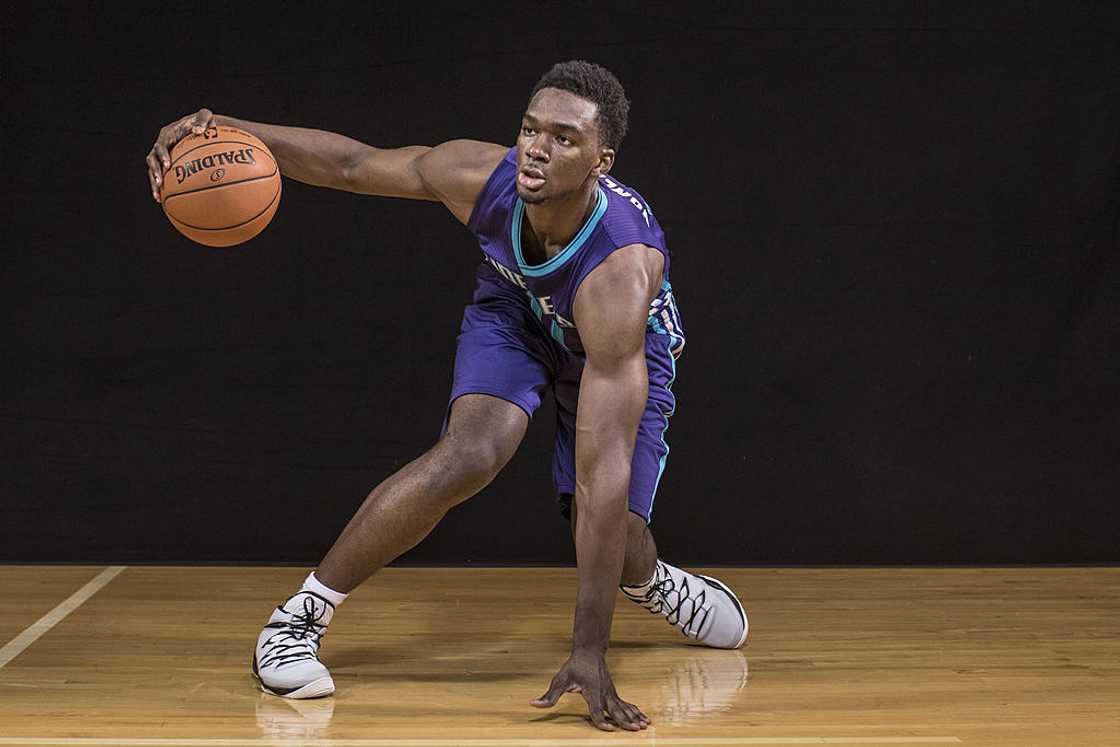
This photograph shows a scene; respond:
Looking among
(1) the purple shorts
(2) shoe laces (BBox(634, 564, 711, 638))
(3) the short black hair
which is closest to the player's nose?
(3) the short black hair

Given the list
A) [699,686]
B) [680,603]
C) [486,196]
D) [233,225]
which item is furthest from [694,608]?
[233,225]

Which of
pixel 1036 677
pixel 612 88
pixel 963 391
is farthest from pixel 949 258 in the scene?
pixel 612 88

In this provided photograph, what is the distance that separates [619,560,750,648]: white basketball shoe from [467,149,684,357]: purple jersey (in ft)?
1.74

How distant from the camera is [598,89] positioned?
2.46m

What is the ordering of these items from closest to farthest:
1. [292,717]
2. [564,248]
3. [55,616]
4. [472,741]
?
[472,741], [292,717], [564,248], [55,616]

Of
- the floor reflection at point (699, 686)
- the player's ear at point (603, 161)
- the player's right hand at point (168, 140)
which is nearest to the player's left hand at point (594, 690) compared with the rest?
the floor reflection at point (699, 686)

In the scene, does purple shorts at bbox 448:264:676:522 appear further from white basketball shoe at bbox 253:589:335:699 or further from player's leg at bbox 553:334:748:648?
white basketball shoe at bbox 253:589:335:699

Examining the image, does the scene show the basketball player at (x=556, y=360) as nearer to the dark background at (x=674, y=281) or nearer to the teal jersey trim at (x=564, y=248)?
the teal jersey trim at (x=564, y=248)

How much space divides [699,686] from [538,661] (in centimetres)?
36

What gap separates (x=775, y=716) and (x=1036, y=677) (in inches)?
24.3

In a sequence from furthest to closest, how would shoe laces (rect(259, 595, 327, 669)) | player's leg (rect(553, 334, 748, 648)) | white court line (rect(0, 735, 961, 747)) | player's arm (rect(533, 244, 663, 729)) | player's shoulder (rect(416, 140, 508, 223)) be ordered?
player's leg (rect(553, 334, 748, 648)) → player's shoulder (rect(416, 140, 508, 223)) → shoe laces (rect(259, 595, 327, 669)) → player's arm (rect(533, 244, 663, 729)) → white court line (rect(0, 735, 961, 747))

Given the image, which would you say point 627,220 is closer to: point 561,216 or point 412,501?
point 561,216

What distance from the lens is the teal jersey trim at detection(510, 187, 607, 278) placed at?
8.20 feet

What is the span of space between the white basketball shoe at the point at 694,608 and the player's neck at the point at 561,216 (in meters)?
0.76
